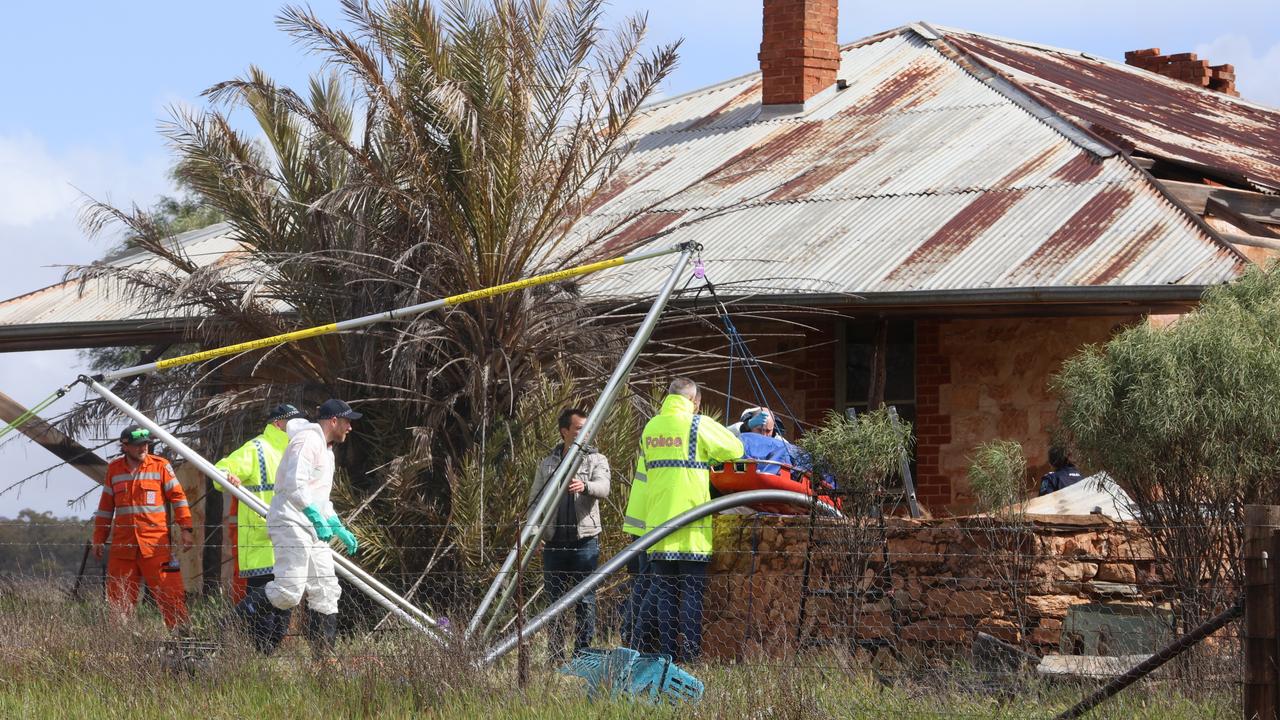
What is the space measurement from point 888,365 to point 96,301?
806 cm

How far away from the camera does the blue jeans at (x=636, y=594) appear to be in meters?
8.92

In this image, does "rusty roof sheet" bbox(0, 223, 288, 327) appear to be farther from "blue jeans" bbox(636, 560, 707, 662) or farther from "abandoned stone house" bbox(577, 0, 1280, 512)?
"blue jeans" bbox(636, 560, 707, 662)

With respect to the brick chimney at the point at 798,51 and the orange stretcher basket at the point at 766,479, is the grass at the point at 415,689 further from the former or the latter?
the brick chimney at the point at 798,51

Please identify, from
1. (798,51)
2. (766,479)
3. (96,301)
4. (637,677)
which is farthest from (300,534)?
(798,51)

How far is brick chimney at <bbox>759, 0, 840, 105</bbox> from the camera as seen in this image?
17734mm

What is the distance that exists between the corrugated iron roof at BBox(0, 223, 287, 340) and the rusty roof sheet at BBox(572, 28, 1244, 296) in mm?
4100

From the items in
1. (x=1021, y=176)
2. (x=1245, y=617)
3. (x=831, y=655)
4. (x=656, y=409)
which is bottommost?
(x=831, y=655)

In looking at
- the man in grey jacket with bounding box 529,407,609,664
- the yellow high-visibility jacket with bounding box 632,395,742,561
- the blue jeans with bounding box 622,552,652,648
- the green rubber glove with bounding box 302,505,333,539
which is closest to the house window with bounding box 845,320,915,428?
the man in grey jacket with bounding box 529,407,609,664

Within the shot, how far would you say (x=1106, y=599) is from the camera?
28.7 ft

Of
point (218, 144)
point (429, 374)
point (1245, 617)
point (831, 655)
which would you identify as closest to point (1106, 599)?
point (831, 655)

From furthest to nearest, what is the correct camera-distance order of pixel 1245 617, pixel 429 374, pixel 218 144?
1. pixel 218 144
2. pixel 429 374
3. pixel 1245 617

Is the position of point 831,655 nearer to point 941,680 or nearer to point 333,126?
point 941,680

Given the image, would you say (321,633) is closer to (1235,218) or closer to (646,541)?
(646,541)

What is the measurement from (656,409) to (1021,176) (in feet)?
13.8
